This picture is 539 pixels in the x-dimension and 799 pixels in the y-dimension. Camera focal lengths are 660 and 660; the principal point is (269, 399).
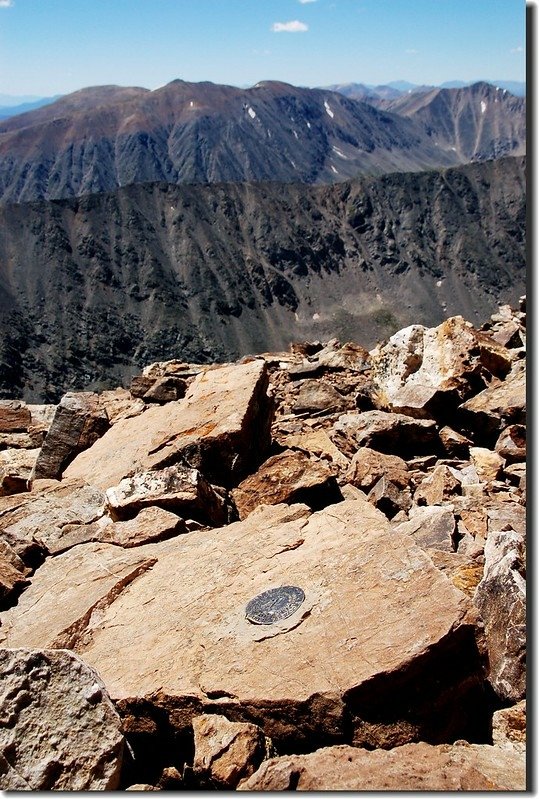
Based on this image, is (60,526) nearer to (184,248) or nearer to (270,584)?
(270,584)

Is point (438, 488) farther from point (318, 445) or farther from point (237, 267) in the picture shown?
point (237, 267)

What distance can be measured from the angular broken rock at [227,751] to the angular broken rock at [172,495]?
12.8 feet

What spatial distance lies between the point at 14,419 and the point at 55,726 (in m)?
11.7

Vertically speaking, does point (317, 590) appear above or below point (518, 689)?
above

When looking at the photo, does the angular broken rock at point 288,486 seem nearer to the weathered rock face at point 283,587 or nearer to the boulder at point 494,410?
the weathered rock face at point 283,587

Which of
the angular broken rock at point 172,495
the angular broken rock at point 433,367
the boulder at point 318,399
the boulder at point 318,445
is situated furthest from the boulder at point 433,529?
the boulder at point 318,399

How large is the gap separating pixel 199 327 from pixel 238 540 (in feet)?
421

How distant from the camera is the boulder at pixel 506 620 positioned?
16.9ft

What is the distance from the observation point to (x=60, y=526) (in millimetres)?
8922

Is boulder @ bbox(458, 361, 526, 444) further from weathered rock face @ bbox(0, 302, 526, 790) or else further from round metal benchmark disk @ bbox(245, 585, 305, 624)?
round metal benchmark disk @ bbox(245, 585, 305, 624)

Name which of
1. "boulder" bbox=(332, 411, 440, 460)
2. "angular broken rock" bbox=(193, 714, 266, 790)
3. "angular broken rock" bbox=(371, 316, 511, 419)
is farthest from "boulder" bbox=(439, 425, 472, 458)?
"angular broken rock" bbox=(193, 714, 266, 790)

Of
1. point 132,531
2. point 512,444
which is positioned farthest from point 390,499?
point 132,531

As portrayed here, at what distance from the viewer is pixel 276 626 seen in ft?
18.1

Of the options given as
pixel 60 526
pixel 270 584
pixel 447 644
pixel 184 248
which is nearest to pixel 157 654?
pixel 270 584
